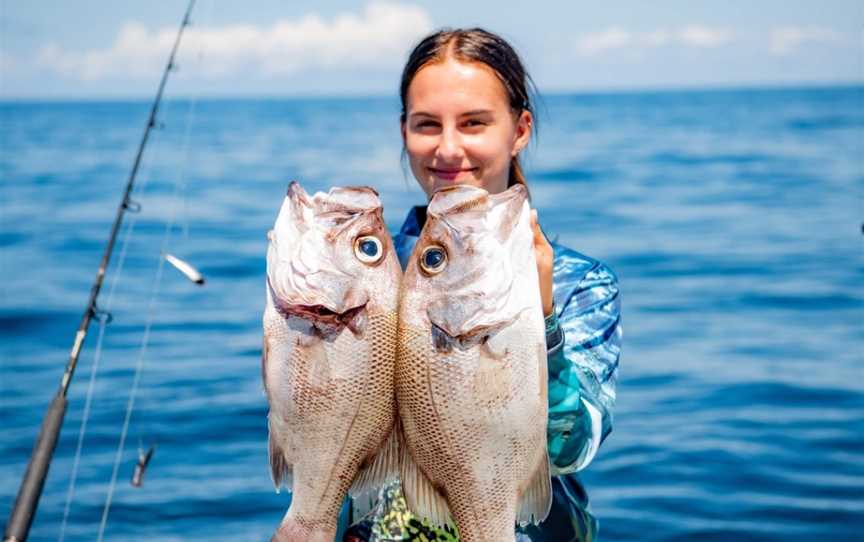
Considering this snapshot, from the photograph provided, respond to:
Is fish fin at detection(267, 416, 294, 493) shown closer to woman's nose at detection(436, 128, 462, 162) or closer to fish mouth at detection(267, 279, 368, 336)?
fish mouth at detection(267, 279, 368, 336)

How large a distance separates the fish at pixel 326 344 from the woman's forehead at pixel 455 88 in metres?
0.62

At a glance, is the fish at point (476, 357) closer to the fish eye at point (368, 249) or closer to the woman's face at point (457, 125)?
the fish eye at point (368, 249)

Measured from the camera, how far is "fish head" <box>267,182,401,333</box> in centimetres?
244

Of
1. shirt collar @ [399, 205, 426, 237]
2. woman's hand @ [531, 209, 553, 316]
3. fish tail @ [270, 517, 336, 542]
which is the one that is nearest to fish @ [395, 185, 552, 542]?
woman's hand @ [531, 209, 553, 316]

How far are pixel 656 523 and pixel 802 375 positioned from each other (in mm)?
3642

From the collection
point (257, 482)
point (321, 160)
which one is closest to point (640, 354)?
point (257, 482)

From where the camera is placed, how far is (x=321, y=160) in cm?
3891

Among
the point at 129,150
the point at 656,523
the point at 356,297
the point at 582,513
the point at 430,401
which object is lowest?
the point at 129,150

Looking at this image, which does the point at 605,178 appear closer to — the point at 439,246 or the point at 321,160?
the point at 321,160

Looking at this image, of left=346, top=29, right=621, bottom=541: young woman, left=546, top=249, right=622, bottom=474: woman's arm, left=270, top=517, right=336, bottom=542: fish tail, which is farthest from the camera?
left=346, top=29, right=621, bottom=541: young woman

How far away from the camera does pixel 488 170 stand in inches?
124

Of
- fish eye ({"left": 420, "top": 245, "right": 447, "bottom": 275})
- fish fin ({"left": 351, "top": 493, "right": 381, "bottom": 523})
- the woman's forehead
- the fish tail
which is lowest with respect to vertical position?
fish fin ({"left": 351, "top": 493, "right": 381, "bottom": 523})

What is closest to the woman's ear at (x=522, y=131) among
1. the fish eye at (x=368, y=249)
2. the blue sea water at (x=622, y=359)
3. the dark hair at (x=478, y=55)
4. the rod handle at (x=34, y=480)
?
the dark hair at (x=478, y=55)

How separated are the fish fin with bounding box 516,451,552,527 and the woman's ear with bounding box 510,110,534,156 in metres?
1.10
